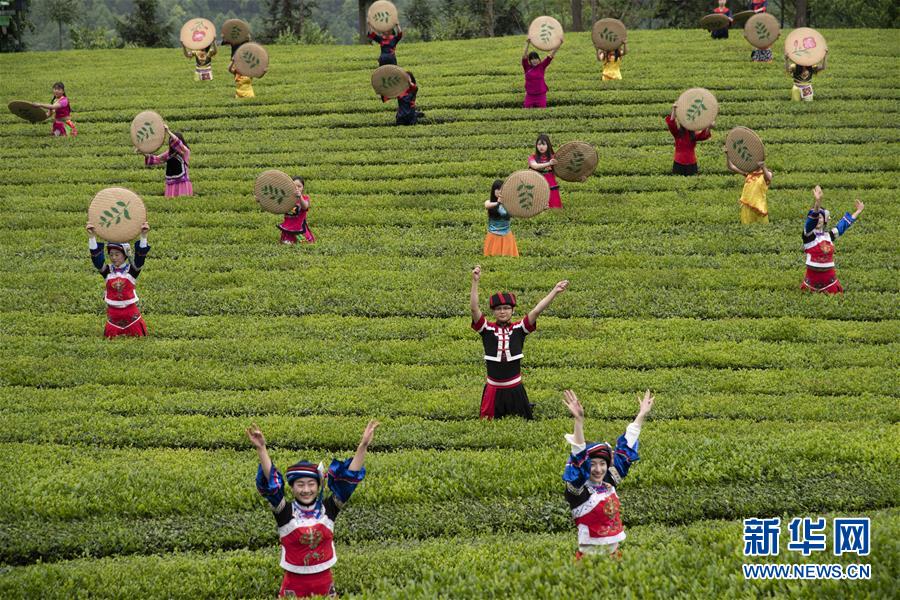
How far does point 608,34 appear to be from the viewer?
30531 mm

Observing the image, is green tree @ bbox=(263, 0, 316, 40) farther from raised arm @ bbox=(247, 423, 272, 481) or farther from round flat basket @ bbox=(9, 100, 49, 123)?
raised arm @ bbox=(247, 423, 272, 481)

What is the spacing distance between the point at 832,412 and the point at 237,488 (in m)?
7.32

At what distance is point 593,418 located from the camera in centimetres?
1366

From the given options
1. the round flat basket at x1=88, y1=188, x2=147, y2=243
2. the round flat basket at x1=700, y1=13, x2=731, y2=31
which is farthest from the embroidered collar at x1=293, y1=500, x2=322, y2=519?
the round flat basket at x1=700, y1=13, x2=731, y2=31

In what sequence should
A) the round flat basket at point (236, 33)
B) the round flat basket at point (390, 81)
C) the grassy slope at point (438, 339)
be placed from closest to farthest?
the grassy slope at point (438, 339) < the round flat basket at point (390, 81) < the round flat basket at point (236, 33)

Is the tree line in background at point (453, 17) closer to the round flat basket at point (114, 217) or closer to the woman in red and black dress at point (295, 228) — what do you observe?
the woman in red and black dress at point (295, 228)

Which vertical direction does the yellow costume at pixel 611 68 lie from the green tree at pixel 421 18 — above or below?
below

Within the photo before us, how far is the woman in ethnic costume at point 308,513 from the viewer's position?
28.5 feet

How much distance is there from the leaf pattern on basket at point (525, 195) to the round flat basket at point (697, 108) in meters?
5.41

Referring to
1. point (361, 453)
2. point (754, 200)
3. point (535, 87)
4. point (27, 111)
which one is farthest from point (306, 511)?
point (27, 111)

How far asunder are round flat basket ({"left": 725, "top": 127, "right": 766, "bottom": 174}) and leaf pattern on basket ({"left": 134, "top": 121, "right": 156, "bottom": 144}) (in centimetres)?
1172

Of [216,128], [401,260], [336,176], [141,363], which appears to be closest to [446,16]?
[216,128]

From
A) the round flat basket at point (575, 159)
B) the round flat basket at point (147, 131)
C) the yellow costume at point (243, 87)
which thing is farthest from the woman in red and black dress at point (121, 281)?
the yellow costume at point (243, 87)

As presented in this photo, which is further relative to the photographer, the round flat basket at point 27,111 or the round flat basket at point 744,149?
the round flat basket at point 27,111
